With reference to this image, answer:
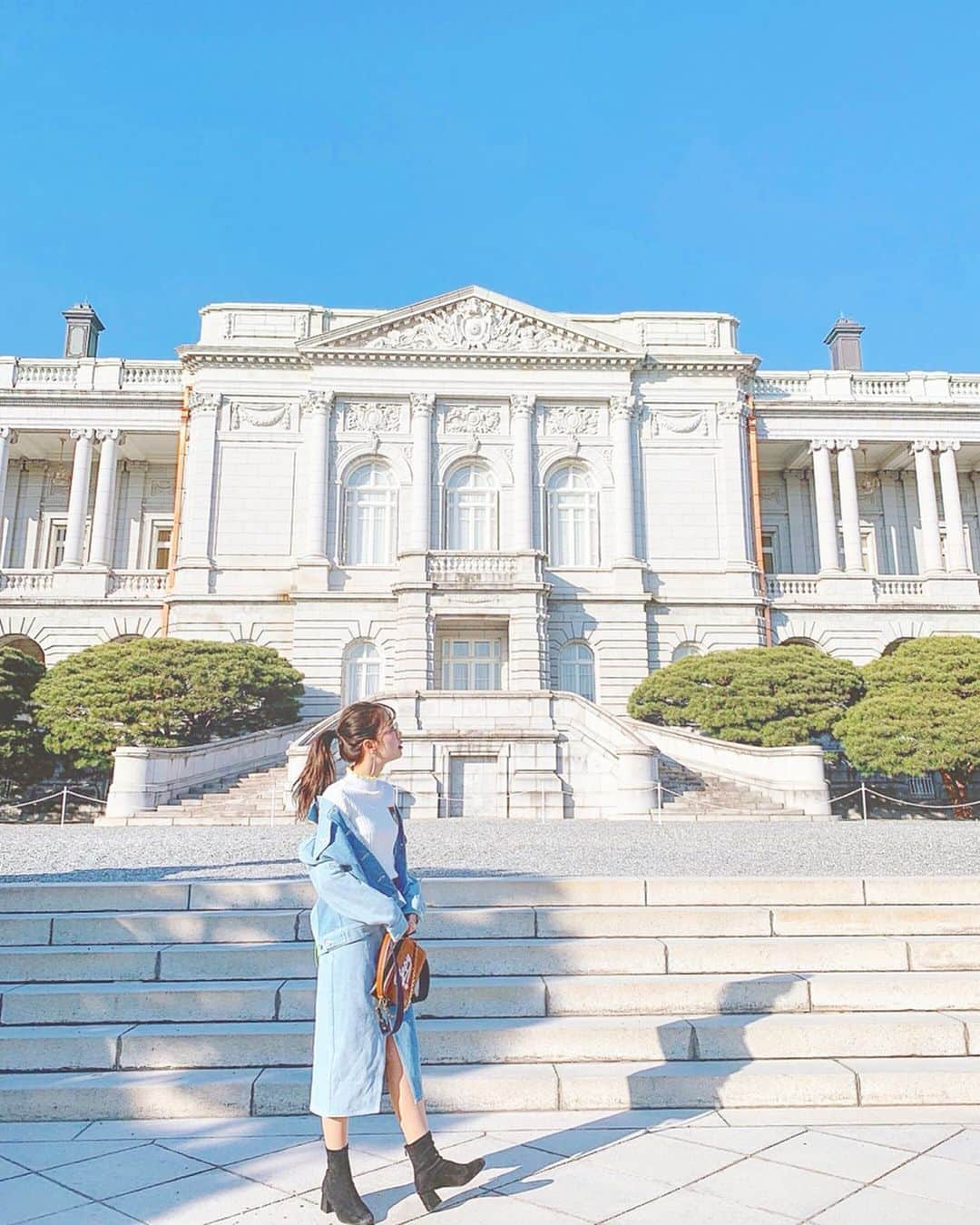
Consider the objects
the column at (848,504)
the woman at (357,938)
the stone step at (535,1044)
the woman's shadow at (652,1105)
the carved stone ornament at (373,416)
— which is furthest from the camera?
the column at (848,504)

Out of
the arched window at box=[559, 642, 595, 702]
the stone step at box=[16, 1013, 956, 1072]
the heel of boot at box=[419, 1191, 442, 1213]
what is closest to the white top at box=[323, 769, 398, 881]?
the heel of boot at box=[419, 1191, 442, 1213]

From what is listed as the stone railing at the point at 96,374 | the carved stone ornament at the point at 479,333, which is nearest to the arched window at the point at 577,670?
the carved stone ornament at the point at 479,333

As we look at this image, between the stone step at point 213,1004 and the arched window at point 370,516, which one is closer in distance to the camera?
the stone step at point 213,1004

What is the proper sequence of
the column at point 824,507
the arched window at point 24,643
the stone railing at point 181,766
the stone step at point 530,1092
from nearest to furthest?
the stone step at point 530,1092, the stone railing at point 181,766, the arched window at point 24,643, the column at point 824,507

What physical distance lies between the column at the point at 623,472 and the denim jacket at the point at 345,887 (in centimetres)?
2744

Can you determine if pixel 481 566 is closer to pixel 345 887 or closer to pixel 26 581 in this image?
pixel 26 581

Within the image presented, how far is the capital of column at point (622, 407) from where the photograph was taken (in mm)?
32250

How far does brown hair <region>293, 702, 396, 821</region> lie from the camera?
14.0 ft

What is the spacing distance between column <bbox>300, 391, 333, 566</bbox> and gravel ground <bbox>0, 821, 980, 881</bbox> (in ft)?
49.4

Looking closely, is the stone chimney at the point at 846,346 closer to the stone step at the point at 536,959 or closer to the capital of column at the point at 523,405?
the capital of column at the point at 523,405

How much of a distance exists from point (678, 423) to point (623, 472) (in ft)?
9.72

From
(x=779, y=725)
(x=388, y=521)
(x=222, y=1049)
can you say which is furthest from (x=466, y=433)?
(x=222, y=1049)

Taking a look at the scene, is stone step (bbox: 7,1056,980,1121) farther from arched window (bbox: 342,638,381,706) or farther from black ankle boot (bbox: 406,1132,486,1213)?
arched window (bbox: 342,638,381,706)

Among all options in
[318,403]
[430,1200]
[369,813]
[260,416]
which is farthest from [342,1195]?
[260,416]
